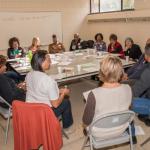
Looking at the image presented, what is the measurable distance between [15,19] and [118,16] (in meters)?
2.89

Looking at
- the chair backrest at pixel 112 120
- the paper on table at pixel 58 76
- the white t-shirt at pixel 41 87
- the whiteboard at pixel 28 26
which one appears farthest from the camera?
the whiteboard at pixel 28 26

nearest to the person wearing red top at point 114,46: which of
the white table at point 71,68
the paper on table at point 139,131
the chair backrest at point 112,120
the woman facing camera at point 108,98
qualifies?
the white table at point 71,68

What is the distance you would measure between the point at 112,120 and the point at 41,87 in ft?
2.59

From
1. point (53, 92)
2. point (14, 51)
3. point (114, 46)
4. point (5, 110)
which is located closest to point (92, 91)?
point (53, 92)

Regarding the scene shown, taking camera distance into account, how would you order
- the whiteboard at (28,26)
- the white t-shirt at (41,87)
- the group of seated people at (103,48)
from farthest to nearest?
the whiteboard at (28,26)
the group of seated people at (103,48)
the white t-shirt at (41,87)

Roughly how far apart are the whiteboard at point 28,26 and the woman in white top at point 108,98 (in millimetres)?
5076

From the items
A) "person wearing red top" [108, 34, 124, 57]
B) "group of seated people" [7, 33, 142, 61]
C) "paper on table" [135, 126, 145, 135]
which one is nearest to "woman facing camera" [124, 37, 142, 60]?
"group of seated people" [7, 33, 142, 61]

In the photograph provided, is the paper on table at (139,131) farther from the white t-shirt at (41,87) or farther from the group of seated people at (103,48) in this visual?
the group of seated people at (103,48)

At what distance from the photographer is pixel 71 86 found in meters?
4.99

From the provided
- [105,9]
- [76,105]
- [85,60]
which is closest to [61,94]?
[76,105]

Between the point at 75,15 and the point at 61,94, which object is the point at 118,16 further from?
the point at 61,94

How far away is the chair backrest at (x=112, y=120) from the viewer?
1.81 m

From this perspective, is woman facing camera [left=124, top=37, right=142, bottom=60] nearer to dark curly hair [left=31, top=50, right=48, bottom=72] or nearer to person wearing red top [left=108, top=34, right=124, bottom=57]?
person wearing red top [left=108, top=34, right=124, bottom=57]

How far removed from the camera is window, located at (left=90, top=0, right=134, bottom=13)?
665 cm
